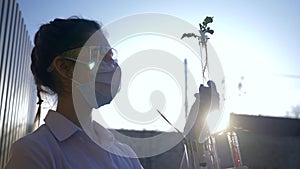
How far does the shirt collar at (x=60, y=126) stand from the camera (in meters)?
1.16

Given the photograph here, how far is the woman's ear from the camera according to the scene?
1.29m

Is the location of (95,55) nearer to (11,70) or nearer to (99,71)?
(99,71)

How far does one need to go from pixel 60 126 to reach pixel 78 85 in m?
0.19

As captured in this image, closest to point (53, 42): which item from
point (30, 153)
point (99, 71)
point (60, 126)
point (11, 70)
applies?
point (99, 71)

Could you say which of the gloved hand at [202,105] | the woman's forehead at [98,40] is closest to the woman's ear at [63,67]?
the woman's forehead at [98,40]

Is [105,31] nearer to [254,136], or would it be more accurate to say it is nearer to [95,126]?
[95,126]

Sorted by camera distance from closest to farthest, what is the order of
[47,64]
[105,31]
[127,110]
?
[47,64], [105,31], [127,110]

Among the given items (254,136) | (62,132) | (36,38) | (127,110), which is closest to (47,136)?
(62,132)

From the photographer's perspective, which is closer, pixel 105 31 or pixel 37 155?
pixel 37 155

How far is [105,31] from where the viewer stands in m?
1.44

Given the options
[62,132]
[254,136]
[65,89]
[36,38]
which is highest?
[36,38]

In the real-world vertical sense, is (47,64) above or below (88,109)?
above

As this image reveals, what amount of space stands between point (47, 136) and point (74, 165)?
0.44 ft

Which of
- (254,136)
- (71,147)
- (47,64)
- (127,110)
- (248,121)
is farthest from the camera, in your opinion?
(248,121)
